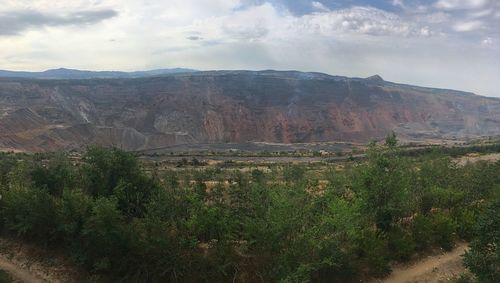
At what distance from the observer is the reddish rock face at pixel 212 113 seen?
10500cm

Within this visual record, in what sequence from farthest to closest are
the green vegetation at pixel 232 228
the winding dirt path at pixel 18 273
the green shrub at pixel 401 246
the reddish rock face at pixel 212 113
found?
1. the reddish rock face at pixel 212 113
2. the green shrub at pixel 401 246
3. the winding dirt path at pixel 18 273
4. the green vegetation at pixel 232 228

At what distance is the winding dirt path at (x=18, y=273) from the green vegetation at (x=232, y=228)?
1.83m

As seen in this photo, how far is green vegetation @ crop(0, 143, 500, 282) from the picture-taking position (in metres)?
20.4

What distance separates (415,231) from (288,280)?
12008 millimetres

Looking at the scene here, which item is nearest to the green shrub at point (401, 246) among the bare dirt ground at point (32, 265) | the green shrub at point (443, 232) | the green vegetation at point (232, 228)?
the green vegetation at point (232, 228)

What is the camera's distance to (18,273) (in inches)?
898

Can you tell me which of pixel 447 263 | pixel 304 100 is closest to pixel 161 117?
pixel 304 100


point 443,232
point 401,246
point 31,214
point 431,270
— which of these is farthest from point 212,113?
point 431,270

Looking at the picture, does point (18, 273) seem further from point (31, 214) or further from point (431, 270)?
point (431, 270)

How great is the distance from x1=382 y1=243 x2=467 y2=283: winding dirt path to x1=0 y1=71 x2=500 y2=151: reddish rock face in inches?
3362

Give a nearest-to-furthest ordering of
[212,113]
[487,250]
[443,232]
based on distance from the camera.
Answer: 1. [487,250]
2. [443,232]
3. [212,113]

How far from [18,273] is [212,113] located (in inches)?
4346

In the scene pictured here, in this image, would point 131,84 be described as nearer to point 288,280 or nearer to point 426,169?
point 426,169

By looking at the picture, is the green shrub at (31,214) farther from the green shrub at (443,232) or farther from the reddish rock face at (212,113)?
the reddish rock face at (212,113)
